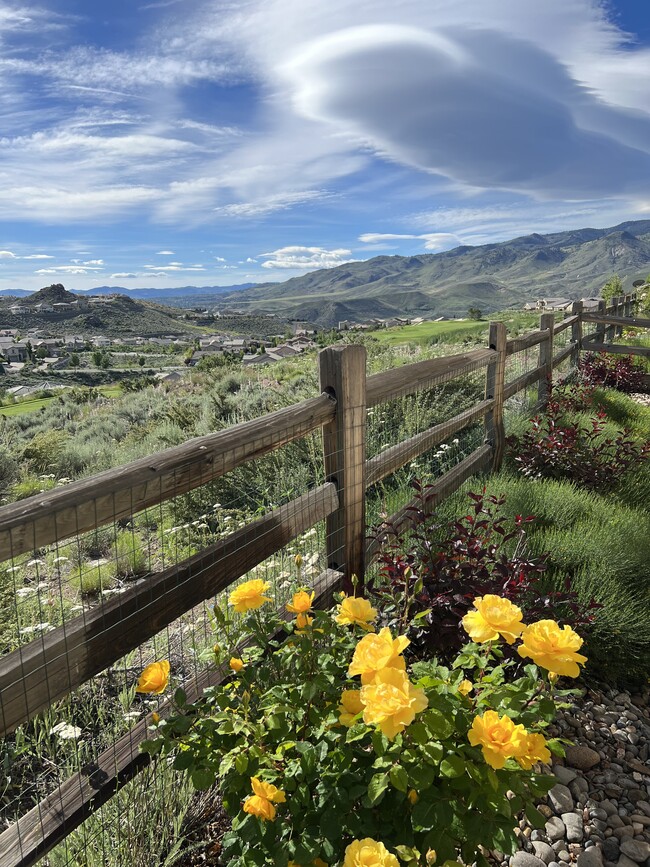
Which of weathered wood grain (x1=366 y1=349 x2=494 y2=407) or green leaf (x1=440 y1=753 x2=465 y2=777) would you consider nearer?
green leaf (x1=440 y1=753 x2=465 y2=777)

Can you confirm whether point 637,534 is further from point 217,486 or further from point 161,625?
point 217,486

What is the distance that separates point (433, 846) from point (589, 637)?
2076mm

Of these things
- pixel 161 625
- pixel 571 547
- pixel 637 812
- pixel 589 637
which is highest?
pixel 161 625

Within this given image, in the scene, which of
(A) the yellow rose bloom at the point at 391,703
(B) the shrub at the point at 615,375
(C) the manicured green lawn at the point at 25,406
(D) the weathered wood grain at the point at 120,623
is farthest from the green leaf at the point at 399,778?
(C) the manicured green lawn at the point at 25,406

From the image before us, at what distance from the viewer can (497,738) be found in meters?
1.31

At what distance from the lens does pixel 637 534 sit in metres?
3.97

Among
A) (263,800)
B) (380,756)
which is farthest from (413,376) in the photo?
(263,800)

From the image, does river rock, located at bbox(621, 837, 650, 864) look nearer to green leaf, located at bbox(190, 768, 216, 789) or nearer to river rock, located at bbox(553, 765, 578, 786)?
river rock, located at bbox(553, 765, 578, 786)

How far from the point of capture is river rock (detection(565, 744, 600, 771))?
8.40ft

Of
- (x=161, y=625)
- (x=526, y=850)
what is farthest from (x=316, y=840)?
(x=526, y=850)

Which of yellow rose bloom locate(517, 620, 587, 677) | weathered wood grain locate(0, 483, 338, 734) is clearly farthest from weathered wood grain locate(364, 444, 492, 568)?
yellow rose bloom locate(517, 620, 587, 677)

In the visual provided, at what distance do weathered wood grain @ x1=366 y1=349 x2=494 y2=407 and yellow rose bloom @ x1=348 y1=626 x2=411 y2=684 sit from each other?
1.85 meters

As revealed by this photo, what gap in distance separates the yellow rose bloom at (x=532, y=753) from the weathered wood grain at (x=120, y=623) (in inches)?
47.0

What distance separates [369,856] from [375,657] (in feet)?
1.31
